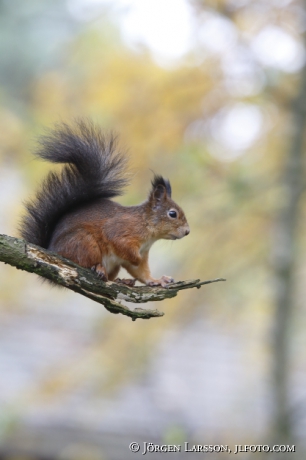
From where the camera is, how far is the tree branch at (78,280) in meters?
2.40

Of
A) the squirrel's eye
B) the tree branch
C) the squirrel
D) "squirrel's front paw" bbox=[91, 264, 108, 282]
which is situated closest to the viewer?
the tree branch

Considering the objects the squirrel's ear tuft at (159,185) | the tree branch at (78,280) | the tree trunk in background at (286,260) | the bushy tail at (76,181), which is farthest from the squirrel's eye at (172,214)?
the tree trunk in background at (286,260)

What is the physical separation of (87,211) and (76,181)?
17cm

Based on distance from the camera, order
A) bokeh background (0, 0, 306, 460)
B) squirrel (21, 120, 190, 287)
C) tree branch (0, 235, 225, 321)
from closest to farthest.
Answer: tree branch (0, 235, 225, 321) → squirrel (21, 120, 190, 287) → bokeh background (0, 0, 306, 460)

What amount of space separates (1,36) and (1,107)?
485 inches

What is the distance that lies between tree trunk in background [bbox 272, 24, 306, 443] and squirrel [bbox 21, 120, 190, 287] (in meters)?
3.12

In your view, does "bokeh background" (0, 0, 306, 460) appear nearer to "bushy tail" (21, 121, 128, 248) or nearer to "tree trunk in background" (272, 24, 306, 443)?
"tree trunk in background" (272, 24, 306, 443)

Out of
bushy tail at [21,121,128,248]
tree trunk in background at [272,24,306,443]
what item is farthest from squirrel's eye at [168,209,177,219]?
tree trunk in background at [272,24,306,443]

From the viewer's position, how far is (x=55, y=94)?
22.0 ft

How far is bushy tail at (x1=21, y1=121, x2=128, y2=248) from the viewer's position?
3.11 m

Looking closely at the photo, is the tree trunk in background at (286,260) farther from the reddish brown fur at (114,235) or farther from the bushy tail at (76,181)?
the bushy tail at (76,181)

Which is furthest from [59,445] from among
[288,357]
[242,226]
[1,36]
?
[1,36]

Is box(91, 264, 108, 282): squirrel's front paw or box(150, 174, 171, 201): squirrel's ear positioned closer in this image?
box(91, 264, 108, 282): squirrel's front paw

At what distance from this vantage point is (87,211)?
3223 mm
